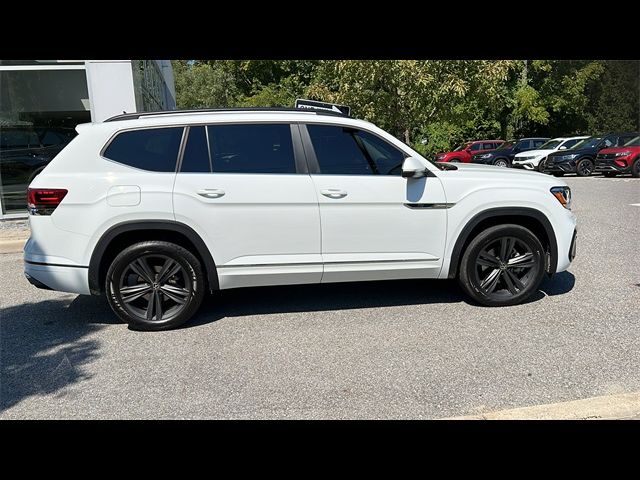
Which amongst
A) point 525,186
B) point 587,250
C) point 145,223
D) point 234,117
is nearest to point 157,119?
point 234,117

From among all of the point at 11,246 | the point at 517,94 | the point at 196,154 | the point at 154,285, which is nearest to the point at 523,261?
the point at 196,154

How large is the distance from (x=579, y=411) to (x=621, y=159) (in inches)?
654

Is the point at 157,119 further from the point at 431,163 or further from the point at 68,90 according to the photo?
the point at 68,90

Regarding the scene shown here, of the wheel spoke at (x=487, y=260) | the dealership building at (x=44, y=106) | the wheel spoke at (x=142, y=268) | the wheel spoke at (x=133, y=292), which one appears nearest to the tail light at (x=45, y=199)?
the wheel spoke at (x=142, y=268)

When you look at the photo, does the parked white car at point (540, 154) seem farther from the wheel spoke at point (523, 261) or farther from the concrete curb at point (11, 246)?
the concrete curb at point (11, 246)

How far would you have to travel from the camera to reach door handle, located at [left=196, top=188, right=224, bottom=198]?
4062 millimetres

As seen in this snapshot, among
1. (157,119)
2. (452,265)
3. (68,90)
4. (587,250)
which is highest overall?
(68,90)

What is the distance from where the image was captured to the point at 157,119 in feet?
13.9

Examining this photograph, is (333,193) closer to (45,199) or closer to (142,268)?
(142,268)

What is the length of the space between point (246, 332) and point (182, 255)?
2.91ft

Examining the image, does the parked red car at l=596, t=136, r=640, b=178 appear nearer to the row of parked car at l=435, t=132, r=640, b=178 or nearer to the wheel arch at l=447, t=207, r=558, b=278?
the row of parked car at l=435, t=132, r=640, b=178

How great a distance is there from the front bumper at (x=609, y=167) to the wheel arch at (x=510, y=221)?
14.5 metres

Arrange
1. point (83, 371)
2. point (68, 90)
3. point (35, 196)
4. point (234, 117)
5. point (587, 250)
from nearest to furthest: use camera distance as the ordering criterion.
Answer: point (83, 371), point (35, 196), point (234, 117), point (587, 250), point (68, 90)

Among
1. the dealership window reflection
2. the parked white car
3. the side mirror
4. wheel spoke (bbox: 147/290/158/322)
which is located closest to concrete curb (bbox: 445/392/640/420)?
the side mirror
